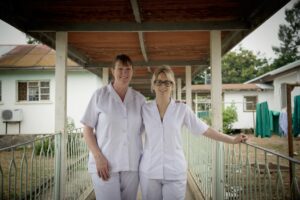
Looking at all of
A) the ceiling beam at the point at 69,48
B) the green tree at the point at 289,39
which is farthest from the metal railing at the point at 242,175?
the green tree at the point at 289,39

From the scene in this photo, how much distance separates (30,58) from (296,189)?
1602cm

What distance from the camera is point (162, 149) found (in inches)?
90.5

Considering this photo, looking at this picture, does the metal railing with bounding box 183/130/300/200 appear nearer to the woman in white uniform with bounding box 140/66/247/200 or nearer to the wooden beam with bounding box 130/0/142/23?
the woman in white uniform with bounding box 140/66/247/200

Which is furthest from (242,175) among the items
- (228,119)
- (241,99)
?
(241,99)

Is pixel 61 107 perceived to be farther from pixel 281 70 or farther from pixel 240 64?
pixel 240 64

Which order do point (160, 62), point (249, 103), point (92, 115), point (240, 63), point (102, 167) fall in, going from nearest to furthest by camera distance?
point (102, 167)
point (92, 115)
point (160, 62)
point (249, 103)
point (240, 63)

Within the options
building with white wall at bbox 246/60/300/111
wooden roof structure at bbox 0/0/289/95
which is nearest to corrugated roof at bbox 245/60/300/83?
building with white wall at bbox 246/60/300/111

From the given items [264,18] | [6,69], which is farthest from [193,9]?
[6,69]

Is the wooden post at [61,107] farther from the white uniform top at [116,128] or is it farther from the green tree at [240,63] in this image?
the green tree at [240,63]

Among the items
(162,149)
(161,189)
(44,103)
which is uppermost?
(44,103)

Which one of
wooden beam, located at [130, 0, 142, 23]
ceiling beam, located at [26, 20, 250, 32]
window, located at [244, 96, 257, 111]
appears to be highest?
wooden beam, located at [130, 0, 142, 23]

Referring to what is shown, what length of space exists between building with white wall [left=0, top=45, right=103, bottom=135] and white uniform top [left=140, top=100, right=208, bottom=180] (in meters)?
12.6

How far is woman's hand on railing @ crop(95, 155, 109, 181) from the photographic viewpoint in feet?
7.32

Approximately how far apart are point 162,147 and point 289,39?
41.2 m
